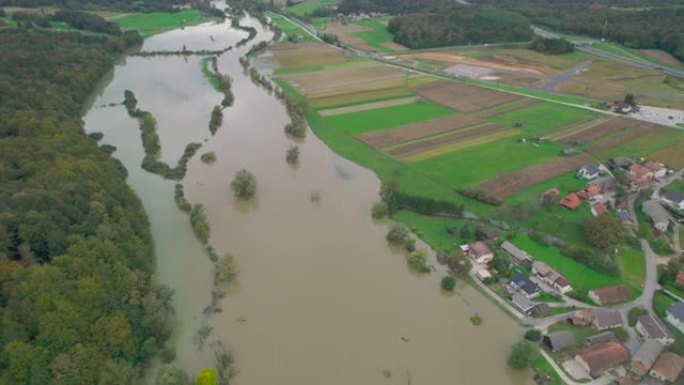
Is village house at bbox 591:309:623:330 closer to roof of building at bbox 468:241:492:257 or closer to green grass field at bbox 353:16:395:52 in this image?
roof of building at bbox 468:241:492:257

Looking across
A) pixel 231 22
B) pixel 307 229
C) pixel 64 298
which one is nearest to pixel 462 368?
pixel 307 229

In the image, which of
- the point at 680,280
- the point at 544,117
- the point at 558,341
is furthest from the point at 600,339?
the point at 544,117

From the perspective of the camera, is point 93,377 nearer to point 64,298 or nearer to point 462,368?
point 64,298

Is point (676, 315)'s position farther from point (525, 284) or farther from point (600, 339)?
point (525, 284)

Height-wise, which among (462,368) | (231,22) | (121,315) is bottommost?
(462,368)

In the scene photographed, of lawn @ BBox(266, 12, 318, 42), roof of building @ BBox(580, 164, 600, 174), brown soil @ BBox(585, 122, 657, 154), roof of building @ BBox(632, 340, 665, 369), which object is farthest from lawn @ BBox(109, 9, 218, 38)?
roof of building @ BBox(632, 340, 665, 369)
